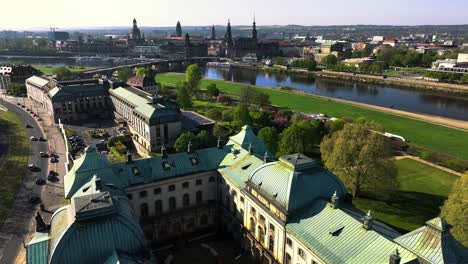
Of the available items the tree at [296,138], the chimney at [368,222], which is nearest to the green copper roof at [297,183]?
the chimney at [368,222]

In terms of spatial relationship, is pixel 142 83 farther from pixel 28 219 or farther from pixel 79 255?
pixel 79 255

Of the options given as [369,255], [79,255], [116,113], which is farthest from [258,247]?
[116,113]

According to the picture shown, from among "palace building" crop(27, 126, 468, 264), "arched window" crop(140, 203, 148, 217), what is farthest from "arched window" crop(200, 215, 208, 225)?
"arched window" crop(140, 203, 148, 217)

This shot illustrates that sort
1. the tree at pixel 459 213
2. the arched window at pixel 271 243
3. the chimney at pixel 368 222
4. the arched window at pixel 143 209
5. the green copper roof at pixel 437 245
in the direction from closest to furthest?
the green copper roof at pixel 437 245 → the chimney at pixel 368 222 → the tree at pixel 459 213 → the arched window at pixel 271 243 → the arched window at pixel 143 209

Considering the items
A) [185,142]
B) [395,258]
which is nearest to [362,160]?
[395,258]

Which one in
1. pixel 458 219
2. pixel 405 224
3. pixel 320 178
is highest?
pixel 320 178

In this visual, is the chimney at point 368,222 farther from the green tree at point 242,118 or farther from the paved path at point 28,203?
the green tree at point 242,118
